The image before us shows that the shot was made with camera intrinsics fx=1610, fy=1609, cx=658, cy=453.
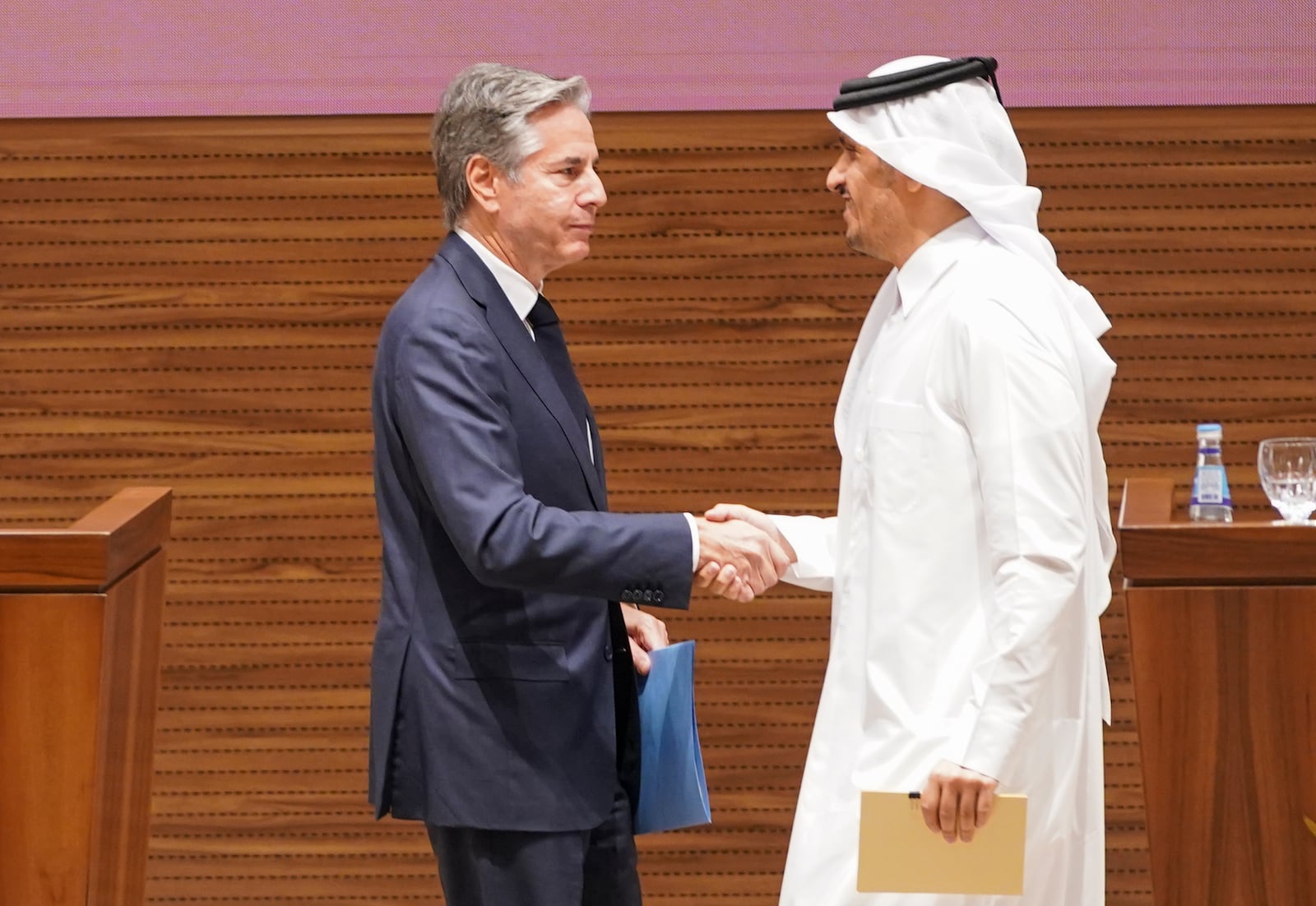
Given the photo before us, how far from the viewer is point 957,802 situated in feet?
6.81

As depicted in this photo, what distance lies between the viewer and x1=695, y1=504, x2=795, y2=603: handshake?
2369 mm

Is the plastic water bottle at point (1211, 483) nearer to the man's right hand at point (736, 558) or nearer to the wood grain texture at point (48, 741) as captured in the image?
the man's right hand at point (736, 558)

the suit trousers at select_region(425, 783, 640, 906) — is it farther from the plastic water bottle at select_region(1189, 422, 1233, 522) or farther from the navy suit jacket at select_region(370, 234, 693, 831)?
the plastic water bottle at select_region(1189, 422, 1233, 522)

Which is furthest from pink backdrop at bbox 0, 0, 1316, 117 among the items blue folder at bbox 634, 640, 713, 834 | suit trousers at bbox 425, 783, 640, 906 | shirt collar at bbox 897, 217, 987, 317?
suit trousers at bbox 425, 783, 640, 906

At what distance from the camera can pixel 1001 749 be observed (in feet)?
6.81

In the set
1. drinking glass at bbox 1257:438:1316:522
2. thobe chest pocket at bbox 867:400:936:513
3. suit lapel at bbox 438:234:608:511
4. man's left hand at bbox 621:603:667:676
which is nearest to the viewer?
thobe chest pocket at bbox 867:400:936:513

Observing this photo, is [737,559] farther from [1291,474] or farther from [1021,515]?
[1291,474]

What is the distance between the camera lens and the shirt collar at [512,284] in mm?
2535

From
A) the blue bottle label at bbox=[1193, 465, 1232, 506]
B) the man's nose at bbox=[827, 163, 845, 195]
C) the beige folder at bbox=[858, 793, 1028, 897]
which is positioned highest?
the man's nose at bbox=[827, 163, 845, 195]

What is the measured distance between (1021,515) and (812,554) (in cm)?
61

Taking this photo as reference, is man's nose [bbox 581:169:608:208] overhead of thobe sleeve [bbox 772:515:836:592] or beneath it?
overhead

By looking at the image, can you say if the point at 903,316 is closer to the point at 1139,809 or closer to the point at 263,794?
the point at 1139,809

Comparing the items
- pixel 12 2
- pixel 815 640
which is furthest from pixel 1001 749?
pixel 12 2

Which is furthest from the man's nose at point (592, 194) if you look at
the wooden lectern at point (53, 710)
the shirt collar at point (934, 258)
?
the wooden lectern at point (53, 710)
